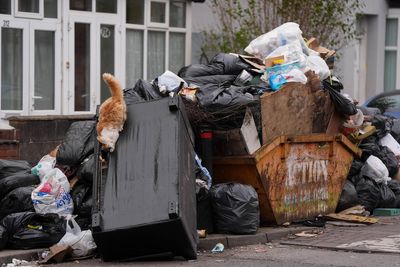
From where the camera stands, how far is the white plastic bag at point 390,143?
38.1 ft

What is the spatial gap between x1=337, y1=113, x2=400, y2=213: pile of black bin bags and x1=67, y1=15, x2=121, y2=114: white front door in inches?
166

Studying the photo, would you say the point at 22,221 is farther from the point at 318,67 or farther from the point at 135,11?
the point at 135,11

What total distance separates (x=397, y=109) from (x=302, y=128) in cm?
459

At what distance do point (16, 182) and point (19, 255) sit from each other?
1.09 metres

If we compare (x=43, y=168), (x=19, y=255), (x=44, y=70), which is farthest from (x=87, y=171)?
(x=44, y=70)

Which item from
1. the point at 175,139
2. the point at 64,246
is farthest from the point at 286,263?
the point at 64,246

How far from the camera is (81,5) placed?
13016 millimetres

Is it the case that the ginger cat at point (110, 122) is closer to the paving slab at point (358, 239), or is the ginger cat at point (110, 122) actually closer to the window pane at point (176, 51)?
the paving slab at point (358, 239)

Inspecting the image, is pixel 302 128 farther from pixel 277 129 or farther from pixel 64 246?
pixel 64 246

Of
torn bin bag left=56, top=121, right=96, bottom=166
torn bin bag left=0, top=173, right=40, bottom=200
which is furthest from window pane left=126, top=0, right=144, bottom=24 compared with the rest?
torn bin bag left=0, top=173, right=40, bottom=200

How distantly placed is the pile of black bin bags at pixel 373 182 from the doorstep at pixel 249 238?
1.26 meters

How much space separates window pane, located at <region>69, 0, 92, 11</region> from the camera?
1288 centimetres

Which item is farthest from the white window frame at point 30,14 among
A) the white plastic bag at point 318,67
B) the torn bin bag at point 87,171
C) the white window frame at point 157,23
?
the white plastic bag at point 318,67

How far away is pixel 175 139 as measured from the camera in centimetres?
795
